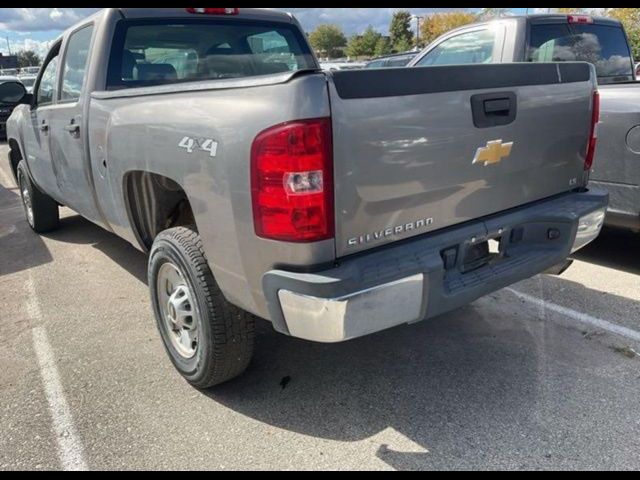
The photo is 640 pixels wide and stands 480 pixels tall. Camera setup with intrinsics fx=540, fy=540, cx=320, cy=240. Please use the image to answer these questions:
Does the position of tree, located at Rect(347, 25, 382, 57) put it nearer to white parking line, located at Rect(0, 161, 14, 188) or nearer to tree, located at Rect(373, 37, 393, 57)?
tree, located at Rect(373, 37, 393, 57)

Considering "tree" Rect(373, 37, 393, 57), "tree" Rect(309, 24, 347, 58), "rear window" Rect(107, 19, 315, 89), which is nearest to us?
"rear window" Rect(107, 19, 315, 89)

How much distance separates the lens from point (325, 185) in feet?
6.74

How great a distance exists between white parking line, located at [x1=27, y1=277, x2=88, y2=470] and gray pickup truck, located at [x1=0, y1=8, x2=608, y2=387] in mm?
627

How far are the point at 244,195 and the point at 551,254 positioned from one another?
5.39ft

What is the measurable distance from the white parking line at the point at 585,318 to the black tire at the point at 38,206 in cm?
477

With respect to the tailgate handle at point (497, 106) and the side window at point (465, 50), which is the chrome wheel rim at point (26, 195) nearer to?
the side window at point (465, 50)

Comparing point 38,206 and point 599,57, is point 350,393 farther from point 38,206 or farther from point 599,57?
point 38,206

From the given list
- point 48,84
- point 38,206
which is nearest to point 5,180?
point 38,206

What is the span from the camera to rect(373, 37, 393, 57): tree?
59.9 m

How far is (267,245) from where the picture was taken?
7.05 ft

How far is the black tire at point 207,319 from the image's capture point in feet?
8.49

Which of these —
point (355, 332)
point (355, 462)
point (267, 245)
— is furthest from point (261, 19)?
point (355, 462)

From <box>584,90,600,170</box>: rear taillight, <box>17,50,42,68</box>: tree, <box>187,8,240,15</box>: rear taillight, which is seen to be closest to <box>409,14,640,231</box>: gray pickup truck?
<box>584,90,600,170</box>: rear taillight

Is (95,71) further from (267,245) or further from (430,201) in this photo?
(430,201)
